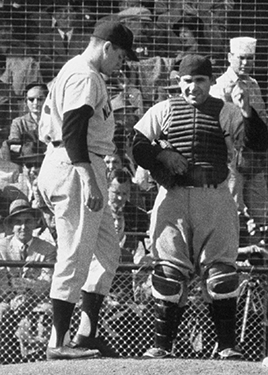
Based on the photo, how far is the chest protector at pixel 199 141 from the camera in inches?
261

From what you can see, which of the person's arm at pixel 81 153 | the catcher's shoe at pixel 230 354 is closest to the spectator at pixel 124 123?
the catcher's shoe at pixel 230 354

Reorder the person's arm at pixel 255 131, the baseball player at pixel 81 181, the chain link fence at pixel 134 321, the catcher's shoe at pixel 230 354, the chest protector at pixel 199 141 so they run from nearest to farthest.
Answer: the baseball player at pixel 81 181, the catcher's shoe at pixel 230 354, the chest protector at pixel 199 141, the person's arm at pixel 255 131, the chain link fence at pixel 134 321

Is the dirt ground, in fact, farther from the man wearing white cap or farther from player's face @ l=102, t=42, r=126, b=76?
the man wearing white cap

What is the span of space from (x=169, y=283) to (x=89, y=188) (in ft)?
3.27

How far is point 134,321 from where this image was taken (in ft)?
27.1

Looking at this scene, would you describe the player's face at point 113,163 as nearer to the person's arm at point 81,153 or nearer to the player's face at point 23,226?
the player's face at point 23,226

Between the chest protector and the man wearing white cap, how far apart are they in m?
1.56

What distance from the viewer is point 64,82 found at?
6.13 metres

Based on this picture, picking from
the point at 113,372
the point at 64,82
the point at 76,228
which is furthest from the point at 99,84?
the point at 113,372

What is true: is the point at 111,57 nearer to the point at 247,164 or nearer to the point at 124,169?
the point at 124,169

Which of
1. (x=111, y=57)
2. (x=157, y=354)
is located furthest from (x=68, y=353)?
(x=111, y=57)

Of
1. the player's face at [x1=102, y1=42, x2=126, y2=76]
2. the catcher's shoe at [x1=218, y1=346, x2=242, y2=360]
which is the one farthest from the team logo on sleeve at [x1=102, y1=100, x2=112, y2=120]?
the catcher's shoe at [x1=218, y1=346, x2=242, y2=360]

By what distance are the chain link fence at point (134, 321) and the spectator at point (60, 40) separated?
1804 millimetres

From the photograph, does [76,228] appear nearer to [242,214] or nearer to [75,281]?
[75,281]
